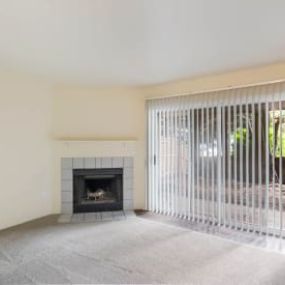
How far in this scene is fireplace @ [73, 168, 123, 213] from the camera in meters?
4.77

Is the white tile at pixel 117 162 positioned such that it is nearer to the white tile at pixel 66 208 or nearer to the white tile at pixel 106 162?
the white tile at pixel 106 162

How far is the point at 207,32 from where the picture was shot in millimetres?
2521

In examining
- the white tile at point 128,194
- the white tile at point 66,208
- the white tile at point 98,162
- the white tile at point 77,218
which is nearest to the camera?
the white tile at point 77,218

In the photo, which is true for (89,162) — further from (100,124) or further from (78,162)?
(100,124)

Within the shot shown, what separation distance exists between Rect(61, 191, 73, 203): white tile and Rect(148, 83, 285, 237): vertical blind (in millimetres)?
1346

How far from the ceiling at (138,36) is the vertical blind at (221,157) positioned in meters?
0.58

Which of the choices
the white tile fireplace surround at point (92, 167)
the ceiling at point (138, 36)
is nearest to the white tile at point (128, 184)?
the white tile fireplace surround at point (92, 167)

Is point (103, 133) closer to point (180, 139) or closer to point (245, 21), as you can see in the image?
point (180, 139)

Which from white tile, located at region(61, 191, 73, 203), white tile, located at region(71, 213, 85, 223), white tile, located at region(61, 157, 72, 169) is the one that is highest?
white tile, located at region(61, 157, 72, 169)

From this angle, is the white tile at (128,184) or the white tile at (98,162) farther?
the white tile at (128,184)

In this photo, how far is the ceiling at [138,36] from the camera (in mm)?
2061

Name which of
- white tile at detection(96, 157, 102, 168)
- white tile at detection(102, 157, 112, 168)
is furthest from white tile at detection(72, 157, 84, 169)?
white tile at detection(102, 157, 112, 168)

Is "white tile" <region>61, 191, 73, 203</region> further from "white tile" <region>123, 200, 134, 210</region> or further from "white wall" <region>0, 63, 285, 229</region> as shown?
"white tile" <region>123, 200, 134, 210</region>

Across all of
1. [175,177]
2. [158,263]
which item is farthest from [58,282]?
[175,177]
